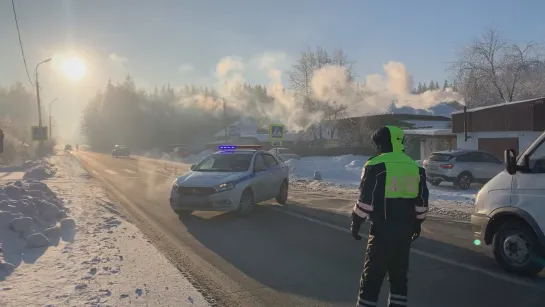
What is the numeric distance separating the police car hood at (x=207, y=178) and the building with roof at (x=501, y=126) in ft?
51.4

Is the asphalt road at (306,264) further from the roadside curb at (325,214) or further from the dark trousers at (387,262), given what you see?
the dark trousers at (387,262)

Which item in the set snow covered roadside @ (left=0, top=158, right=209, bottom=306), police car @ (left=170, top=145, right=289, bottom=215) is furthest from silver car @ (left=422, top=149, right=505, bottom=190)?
snow covered roadside @ (left=0, top=158, right=209, bottom=306)

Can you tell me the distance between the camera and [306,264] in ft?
20.1

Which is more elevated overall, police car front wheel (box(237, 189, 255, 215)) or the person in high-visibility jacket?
the person in high-visibility jacket

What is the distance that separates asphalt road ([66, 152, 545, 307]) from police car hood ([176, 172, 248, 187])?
0.79 m

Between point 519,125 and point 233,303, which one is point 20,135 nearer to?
point 519,125

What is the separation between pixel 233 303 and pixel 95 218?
19.6 ft

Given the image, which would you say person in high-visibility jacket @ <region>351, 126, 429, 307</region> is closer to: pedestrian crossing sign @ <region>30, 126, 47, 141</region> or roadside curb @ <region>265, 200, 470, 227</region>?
roadside curb @ <region>265, 200, 470, 227</region>

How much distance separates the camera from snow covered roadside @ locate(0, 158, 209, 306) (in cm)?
467

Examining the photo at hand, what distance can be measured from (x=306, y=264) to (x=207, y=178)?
435 centimetres

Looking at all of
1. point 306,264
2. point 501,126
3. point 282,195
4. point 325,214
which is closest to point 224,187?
point 325,214

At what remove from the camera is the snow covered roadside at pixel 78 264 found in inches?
184

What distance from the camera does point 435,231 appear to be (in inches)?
331

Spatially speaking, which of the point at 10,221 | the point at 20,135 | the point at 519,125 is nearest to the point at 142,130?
the point at 20,135
